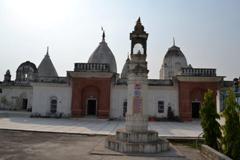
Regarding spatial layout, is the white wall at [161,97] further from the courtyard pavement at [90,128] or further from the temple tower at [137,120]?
the temple tower at [137,120]

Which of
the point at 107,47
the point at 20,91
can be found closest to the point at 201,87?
the point at 107,47

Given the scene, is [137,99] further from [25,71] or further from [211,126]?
[25,71]

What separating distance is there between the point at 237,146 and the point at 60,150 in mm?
6129

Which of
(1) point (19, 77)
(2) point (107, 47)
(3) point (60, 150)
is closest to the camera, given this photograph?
(3) point (60, 150)

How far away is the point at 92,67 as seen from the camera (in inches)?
932

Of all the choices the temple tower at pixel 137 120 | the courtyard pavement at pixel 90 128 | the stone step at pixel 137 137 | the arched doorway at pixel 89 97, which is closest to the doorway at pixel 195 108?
the courtyard pavement at pixel 90 128

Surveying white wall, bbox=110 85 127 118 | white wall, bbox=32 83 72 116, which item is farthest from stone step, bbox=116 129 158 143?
white wall, bbox=32 83 72 116

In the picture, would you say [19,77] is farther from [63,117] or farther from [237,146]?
[237,146]

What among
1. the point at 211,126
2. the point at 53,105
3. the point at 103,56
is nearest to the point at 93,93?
the point at 53,105

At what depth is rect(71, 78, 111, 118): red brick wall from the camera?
76.1 ft

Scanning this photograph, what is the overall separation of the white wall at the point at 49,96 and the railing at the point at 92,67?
7.26 ft

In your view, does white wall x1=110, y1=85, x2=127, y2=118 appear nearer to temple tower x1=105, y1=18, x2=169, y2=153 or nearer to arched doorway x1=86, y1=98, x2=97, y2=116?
arched doorway x1=86, y1=98, x2=97, y2=116

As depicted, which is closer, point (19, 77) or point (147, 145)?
point (147, 145)

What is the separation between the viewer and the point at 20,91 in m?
31.5
